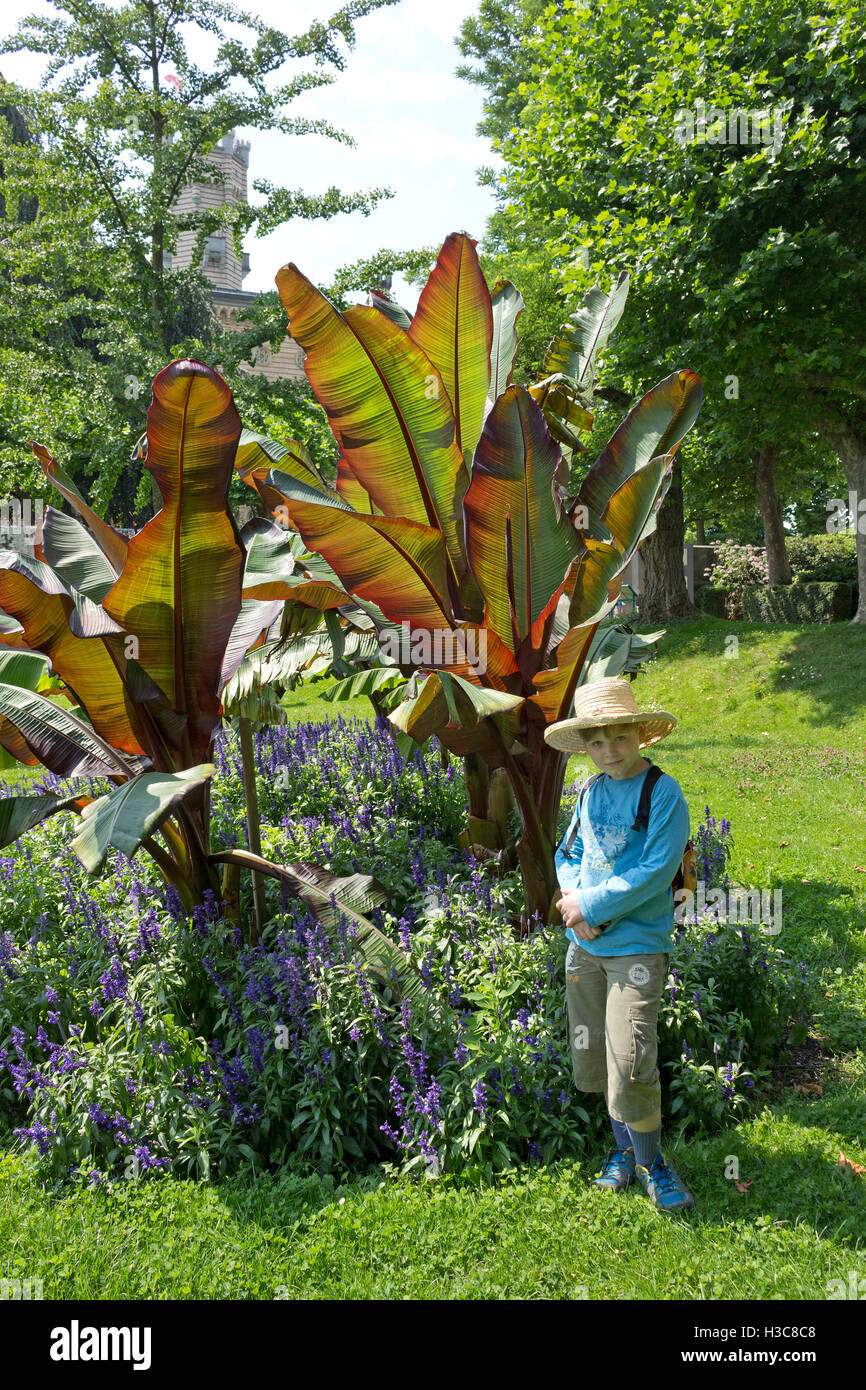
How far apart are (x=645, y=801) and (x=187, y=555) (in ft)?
7.07

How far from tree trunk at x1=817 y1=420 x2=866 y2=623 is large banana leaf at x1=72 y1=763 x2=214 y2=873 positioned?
453 inches

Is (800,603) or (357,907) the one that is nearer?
(357,907)

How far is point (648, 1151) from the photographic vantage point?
9.65 ft

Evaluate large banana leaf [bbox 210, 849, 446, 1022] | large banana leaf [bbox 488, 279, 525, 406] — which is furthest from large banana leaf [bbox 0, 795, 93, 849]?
large banana leaf [bbox 488, 279, 525, 406]

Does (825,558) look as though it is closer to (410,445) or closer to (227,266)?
(410,445)

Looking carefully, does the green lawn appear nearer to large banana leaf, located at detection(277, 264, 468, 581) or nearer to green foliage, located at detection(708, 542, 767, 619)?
large banana leaf, located at detection(277, 264, 468, 581)

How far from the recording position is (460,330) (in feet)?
13.9

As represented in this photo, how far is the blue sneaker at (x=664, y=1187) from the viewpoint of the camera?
2887 millimetres

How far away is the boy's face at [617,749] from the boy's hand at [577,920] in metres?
0.45

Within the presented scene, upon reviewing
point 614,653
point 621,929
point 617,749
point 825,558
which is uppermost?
point 825,558

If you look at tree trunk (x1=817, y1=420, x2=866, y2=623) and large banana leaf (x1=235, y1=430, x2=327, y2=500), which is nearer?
large banana leaf (x1=235, y1=430, x2=327, y2=500)

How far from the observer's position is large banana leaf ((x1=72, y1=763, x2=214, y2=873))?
269cm

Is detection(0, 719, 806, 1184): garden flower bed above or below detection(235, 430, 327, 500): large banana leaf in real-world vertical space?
below

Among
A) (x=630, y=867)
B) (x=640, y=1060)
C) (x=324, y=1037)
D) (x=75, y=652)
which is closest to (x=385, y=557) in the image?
(x=75, y=652)
